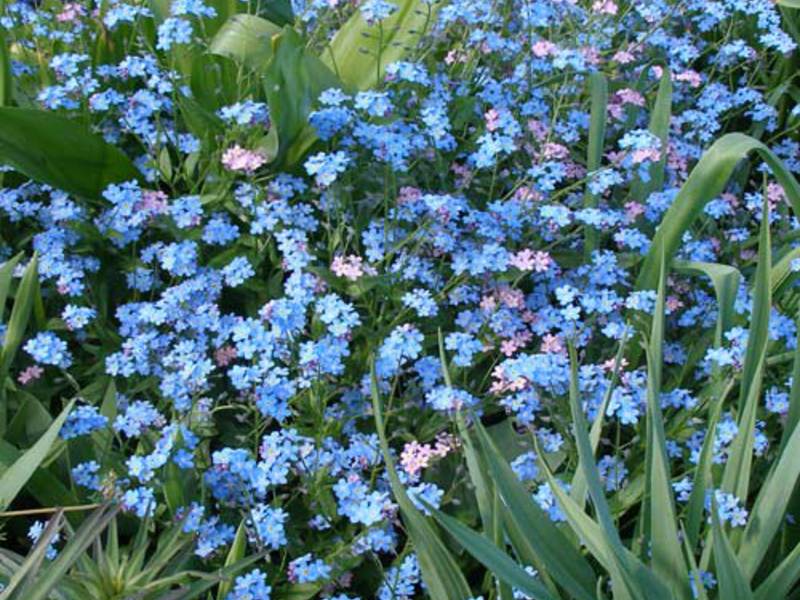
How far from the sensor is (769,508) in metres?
1.77

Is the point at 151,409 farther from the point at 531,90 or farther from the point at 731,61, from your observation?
the point at 731,61

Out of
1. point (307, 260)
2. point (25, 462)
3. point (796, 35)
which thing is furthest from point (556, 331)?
point (796, 35)

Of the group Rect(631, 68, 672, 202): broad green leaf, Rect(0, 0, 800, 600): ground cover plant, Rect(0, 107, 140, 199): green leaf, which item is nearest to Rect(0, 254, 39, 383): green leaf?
Rect(0, 0, 800, 600): ground cover plant

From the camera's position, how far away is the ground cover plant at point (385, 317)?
179 centimetres

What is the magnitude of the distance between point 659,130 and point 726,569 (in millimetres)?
1385

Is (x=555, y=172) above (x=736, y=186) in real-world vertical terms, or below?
below

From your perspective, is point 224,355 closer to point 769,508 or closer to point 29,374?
point 29,374

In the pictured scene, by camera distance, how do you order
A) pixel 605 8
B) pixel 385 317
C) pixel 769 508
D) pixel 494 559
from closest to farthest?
pixel 494 559 → pixel 769 508 → pixel 385 317 → pixel 605 8

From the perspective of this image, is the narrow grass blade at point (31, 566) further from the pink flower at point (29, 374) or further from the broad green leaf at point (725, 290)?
the broad green leaf at point (725, 290)

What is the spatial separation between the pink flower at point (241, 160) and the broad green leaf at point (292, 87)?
0.16 metres

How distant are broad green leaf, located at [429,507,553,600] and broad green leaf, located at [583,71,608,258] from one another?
992 millimetres

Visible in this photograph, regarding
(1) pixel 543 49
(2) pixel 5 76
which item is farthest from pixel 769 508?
(2) pixel 5 76

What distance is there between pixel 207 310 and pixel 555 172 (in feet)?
2.59

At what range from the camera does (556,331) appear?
8.25ft
